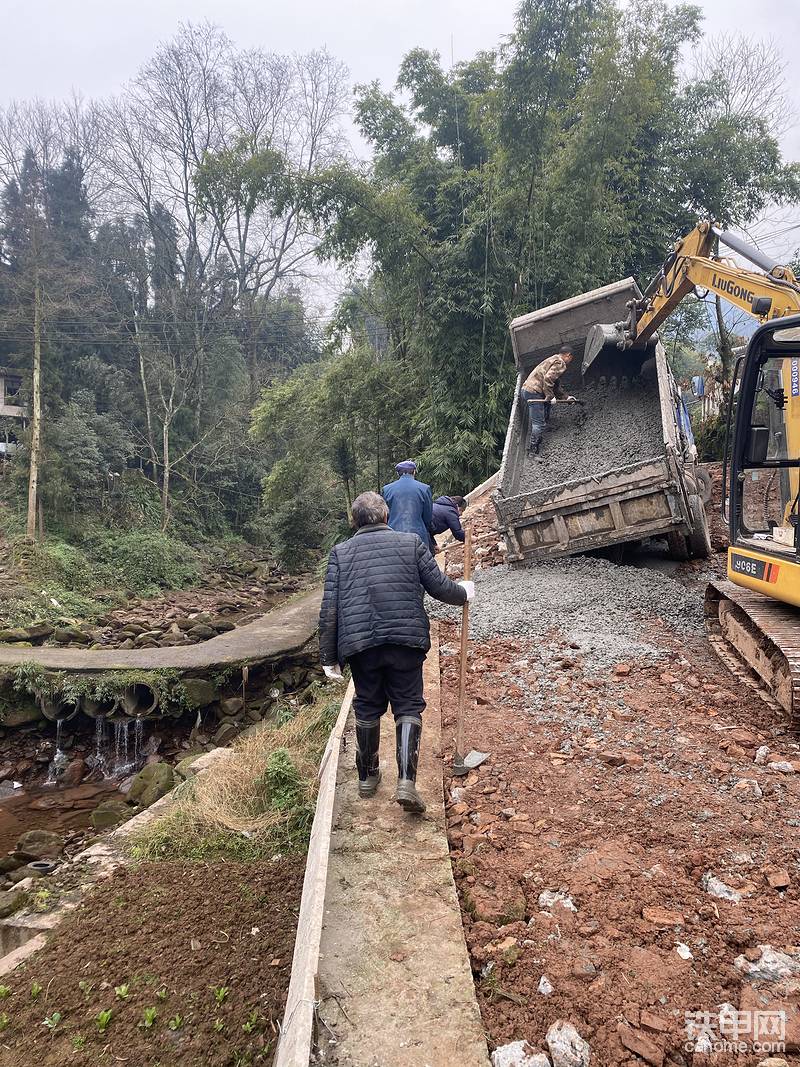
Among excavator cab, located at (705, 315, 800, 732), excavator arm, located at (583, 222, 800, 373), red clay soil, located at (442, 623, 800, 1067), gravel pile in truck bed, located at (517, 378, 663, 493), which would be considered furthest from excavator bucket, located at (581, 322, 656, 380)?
red clay soil, located at (442, 623, 800, 1067)

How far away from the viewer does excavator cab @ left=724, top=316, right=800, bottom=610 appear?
392cm

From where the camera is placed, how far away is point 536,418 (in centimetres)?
776

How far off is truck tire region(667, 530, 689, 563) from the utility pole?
1446 centimetres

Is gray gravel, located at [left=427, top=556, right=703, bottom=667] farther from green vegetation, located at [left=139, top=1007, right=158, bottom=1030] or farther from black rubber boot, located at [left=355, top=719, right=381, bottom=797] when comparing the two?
green vegetation, located at [left=139, top=1007, right=158, bottom=1030]

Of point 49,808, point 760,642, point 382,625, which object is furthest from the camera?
point 49,808

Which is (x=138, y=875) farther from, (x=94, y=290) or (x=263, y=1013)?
(x=94, y=290)

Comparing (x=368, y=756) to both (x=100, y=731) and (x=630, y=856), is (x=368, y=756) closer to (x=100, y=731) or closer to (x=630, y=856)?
(x=630, y=856)

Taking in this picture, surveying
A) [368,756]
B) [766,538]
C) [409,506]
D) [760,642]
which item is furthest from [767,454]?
[368,756]

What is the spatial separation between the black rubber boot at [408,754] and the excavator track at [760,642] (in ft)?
6.68

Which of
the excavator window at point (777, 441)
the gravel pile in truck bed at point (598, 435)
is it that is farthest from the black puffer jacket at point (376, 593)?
the gravel pile in truck bed at point (598, 435)

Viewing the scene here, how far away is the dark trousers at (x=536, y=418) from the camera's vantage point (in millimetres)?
7754

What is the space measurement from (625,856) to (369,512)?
1.82m

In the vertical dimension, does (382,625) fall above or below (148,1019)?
above

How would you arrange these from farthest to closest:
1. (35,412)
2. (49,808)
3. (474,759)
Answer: (35,412), (49,808), (474,759)
